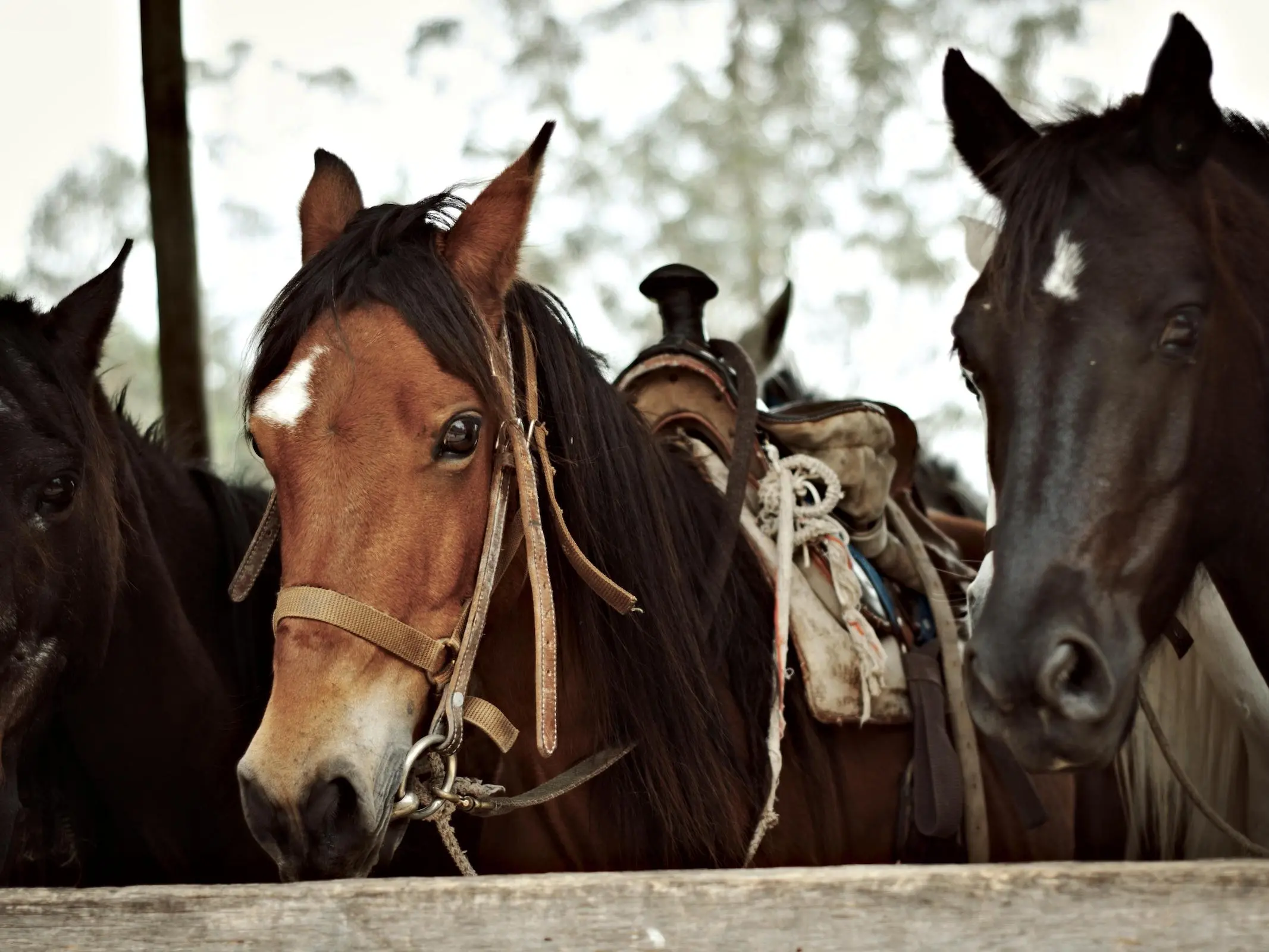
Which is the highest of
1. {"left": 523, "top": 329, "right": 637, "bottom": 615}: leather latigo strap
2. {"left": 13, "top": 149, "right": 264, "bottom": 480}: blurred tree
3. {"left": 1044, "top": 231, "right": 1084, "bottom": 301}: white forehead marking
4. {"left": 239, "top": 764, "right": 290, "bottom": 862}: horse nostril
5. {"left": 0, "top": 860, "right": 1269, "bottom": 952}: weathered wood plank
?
{"left": 13, "top": 149, "right": 264, "bottom": 480}: blurred tree

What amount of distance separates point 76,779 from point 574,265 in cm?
821

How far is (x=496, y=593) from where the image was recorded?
79.9 inches

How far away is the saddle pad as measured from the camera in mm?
2338

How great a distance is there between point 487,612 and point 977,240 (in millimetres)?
1129

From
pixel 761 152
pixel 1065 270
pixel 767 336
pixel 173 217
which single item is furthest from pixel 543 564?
pixel 761 152

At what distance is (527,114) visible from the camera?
28.2 feet

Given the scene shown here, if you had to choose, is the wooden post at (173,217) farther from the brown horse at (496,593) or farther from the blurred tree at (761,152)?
the blurred tree at (761,152)

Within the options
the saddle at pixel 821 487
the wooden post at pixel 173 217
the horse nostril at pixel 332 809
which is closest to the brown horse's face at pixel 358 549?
the horse nostril at pixel 332 809

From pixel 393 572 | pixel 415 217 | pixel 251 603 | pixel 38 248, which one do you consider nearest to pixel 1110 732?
pixel 393 572

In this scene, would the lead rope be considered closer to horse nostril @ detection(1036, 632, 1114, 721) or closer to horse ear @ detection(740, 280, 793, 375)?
horse nostril @ detection(1036, 632, 1114, 721)

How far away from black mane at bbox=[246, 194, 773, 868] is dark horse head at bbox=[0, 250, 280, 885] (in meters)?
0.50

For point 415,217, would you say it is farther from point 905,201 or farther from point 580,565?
point 905,201

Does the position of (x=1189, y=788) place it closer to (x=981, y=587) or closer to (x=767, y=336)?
(x=981, y=587)

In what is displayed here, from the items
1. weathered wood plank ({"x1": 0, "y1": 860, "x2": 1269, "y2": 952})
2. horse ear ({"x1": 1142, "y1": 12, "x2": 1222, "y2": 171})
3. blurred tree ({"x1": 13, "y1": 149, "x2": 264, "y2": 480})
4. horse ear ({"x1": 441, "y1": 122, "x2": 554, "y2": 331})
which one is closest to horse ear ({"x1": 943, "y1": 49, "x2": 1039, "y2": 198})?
horse ear ({"x1": 1142, "y1": 12, "x2": 1222, "y2": 171})
